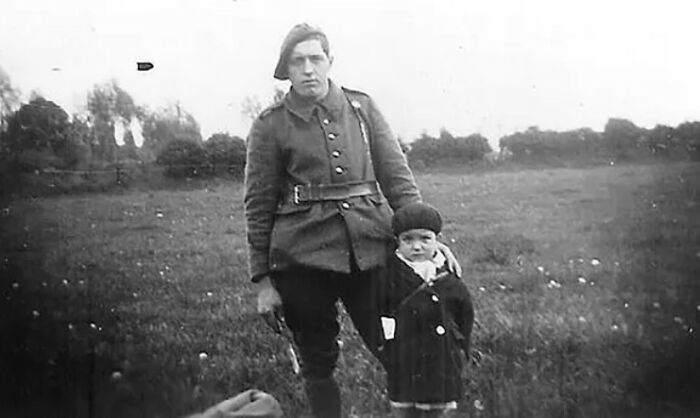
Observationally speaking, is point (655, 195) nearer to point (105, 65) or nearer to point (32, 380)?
point (105, 65)

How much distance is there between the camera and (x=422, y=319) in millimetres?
1989

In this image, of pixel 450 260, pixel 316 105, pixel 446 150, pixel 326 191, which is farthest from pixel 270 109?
pixel 450 260

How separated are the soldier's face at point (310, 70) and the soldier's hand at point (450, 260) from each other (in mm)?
425

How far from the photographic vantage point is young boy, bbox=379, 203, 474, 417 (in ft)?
6.48

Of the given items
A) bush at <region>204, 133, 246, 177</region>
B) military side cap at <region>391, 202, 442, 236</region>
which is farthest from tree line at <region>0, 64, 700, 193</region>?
military side cap at <region>391, 202, 442, 236</region>

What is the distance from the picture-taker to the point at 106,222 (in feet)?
6.93

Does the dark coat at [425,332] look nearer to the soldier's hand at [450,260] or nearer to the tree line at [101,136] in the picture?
the soldier's hand at [450,260]

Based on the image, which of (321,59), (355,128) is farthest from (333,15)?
(355,128)

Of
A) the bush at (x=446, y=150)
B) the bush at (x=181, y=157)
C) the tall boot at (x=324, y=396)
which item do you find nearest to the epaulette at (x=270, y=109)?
the bush at (x=181, y=157)

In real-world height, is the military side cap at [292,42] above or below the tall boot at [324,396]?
above

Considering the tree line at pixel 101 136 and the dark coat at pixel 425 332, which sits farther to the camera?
the tree line at pixel 101 136

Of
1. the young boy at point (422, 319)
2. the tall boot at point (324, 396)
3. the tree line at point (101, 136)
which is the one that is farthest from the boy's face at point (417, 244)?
the tree line at point (101, 136)

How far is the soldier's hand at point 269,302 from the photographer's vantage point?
200 cm

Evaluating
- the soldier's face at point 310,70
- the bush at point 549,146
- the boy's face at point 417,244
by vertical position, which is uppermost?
the soldier's face at point 310,70
